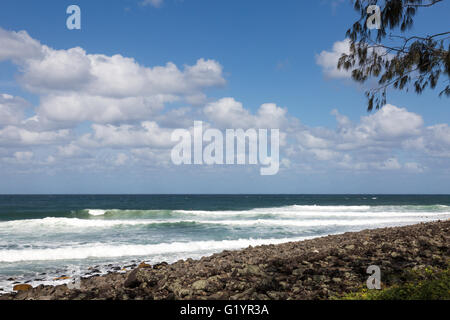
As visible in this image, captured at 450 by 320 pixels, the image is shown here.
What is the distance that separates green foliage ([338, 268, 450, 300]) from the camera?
13.7 ft

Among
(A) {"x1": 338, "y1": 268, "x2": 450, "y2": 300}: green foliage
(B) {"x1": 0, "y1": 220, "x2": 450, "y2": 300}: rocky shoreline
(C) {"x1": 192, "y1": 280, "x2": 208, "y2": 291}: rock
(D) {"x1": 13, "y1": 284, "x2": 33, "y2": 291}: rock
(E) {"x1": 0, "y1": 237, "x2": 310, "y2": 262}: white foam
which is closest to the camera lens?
(A) {"x1": 338, "y1": 268, "x2": 450, "y2": 300}: green foliage

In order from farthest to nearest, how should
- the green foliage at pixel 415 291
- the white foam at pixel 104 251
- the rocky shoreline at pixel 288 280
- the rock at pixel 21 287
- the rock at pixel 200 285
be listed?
the white foam at pixel 104 251
the rock at pixel 21 287
the rock at pixel 200 285
the rocky shoreline at pixel 288 280
the green foliage at pixel 415 291

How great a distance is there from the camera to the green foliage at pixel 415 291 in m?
4.16

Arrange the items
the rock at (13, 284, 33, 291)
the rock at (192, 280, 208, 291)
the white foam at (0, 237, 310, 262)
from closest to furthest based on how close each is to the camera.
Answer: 1. the rock at (192, 280, 208, 291)
2. the rock at (13, 284, 33, 291)
3. the white foam at (0, 237, 310, 262)

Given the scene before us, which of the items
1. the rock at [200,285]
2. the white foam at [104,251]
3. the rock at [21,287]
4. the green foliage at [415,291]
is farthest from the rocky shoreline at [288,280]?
the white foam at [104,251]

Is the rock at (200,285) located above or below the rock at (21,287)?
above

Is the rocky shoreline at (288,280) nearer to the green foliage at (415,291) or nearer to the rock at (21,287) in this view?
the green foliage at (415,291)

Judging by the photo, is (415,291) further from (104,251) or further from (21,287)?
(104,251)

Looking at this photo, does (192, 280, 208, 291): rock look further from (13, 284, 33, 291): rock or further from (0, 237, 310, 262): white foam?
(0, 237, 310, 262): white foam

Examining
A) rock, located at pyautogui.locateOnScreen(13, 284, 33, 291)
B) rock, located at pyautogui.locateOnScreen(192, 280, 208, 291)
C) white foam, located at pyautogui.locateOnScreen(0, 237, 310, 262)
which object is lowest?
white foam, located at pyautogui.locateOnScreen(0, 237, 310, 262)

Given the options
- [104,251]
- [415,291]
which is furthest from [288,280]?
[104,251]

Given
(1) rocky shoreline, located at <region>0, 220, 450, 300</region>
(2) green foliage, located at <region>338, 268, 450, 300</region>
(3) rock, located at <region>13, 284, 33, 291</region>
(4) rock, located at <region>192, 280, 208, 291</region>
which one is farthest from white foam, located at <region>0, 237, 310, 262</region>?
(2) green foliage, located at <region>338, 268, 450, 300</region>
